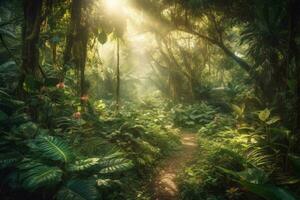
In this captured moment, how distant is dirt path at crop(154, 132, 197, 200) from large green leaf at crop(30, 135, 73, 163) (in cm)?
176

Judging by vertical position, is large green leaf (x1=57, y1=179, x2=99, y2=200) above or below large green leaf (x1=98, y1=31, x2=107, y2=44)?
below

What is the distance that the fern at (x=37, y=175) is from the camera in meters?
3.94

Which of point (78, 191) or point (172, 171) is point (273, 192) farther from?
point (172, 171)

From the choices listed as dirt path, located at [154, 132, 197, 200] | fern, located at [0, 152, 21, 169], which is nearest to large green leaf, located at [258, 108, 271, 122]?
dirt path, located at [154, 132, 197, 200]

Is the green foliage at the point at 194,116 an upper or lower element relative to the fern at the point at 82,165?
upper

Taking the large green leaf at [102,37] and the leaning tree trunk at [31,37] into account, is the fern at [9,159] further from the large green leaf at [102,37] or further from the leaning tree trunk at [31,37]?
the large green leaf at [102,37]

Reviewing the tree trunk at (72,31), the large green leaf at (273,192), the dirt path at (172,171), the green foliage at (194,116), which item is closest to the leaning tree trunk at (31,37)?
the tree trunk at (72,31)

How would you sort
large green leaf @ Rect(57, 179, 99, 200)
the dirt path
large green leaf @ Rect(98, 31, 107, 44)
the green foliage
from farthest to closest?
1. the green foliage
2. large green leaf @ Rect(98, 31, 107, 44)
3. the dirt path
4. large green leaf @ Rect(57, 179, 99, 200)

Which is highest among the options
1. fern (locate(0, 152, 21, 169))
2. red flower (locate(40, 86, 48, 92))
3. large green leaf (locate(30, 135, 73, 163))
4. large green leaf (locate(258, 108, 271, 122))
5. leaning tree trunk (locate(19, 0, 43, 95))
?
leaning tree trunk (locate(19, 0, 43, 95))

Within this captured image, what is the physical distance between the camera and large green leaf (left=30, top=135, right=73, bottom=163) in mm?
4469

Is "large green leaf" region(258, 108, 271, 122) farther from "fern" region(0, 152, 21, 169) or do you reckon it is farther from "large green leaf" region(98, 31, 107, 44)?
"fern" region(0, 152, 21, 169)

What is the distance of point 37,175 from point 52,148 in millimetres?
579

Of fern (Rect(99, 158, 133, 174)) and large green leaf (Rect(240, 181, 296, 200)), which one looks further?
fern (Rect(99, 158, 133, 174))

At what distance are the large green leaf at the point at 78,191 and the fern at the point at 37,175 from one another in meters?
0.17
